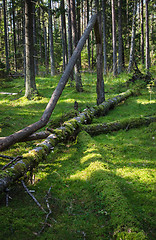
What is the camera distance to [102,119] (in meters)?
9.48

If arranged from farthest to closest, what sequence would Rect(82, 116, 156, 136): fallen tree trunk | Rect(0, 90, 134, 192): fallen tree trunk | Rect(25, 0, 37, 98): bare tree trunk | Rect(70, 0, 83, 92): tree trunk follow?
Rect(70, 0, 83, 92): tree trunk < Rect(25, 0, 37, 98): bare tree trunk < Rect(82, 116, 156, 136): fallen tree trunk < Rect(0, 90, 134, 192): fallen tree trunk

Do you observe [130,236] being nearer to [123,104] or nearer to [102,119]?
[102,119]

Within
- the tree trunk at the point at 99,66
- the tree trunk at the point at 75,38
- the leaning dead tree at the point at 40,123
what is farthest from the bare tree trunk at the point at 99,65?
the tree trunk at the point at 75,38

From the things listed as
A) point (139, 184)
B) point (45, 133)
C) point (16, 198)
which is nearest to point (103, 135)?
point (45, 133)

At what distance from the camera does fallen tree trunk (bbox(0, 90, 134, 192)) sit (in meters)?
3.49

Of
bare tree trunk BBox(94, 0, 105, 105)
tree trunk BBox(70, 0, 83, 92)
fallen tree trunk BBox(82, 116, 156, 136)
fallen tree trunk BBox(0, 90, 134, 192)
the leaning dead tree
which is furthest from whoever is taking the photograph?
tree trunk BBox(70, 0, 83, 92)

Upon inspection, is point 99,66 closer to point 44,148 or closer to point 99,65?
point 99,65

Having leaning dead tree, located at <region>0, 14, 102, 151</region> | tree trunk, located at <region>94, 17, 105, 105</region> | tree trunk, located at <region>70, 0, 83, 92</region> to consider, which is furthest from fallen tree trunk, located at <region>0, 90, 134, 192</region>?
tree trunk, located at <region>70, 0, 83, 92</region>

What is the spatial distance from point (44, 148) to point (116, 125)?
3876 mm

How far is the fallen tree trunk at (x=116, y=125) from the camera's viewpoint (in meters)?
7.54

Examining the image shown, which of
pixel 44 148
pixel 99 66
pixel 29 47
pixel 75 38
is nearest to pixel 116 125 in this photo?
pixel 44 148

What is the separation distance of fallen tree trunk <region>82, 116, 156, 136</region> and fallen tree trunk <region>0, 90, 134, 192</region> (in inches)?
21.1

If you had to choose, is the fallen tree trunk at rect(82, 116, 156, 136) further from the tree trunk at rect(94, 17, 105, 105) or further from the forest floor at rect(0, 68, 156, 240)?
the tree trunk at rect(94, 17, 105, 105)

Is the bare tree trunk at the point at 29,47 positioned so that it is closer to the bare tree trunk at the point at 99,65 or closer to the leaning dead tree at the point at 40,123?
the bare tree trunk at the point at 99,65
